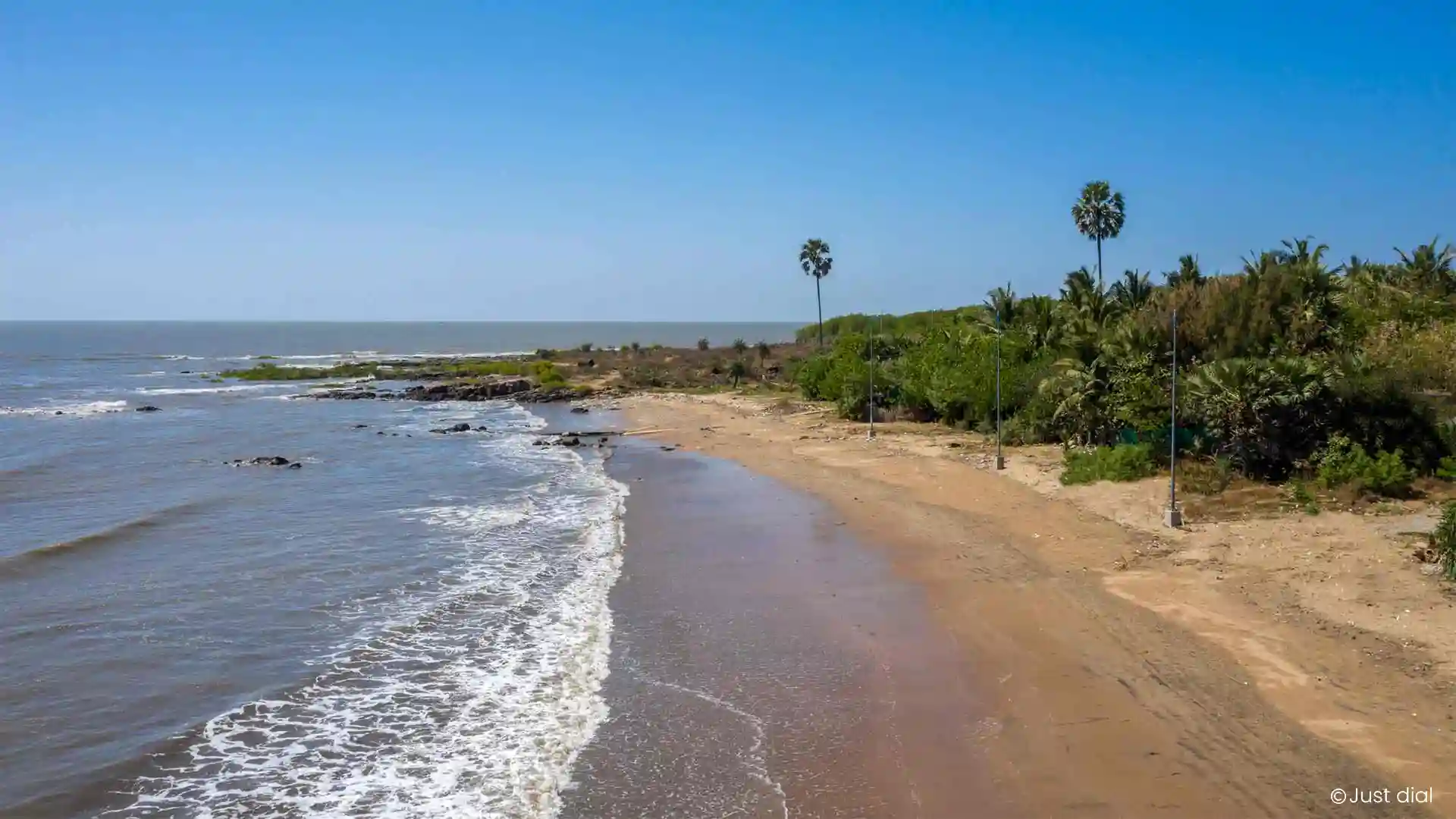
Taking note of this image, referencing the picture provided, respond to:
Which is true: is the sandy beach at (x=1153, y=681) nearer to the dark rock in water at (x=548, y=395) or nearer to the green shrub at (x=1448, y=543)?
the green shrub at (x=1448, y=543)

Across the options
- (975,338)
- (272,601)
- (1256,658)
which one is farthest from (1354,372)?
(272,601)

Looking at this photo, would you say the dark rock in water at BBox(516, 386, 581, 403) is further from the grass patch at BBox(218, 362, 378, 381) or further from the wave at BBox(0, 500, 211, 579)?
A: the wave at BBox(0, 500, 211, 579)

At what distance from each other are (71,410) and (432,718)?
51.0 meters

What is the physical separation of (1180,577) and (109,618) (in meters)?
14.5

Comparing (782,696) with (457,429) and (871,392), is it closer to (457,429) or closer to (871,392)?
(871,392)

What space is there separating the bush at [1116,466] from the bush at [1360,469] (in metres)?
2.91

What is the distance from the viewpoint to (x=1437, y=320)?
862 inches

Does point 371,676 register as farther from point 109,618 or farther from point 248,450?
point 248,450

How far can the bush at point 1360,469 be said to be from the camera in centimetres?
1636

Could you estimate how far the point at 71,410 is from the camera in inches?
1989

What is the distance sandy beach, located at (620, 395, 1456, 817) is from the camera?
768 cm

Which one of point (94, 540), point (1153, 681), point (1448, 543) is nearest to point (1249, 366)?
point (1448, 543)

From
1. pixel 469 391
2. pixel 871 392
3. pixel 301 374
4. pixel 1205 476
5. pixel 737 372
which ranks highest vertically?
pixel 871 392

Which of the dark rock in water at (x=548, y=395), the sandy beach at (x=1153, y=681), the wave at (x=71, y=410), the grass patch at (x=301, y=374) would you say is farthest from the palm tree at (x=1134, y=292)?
the grass patch at (x=301, y=374)
